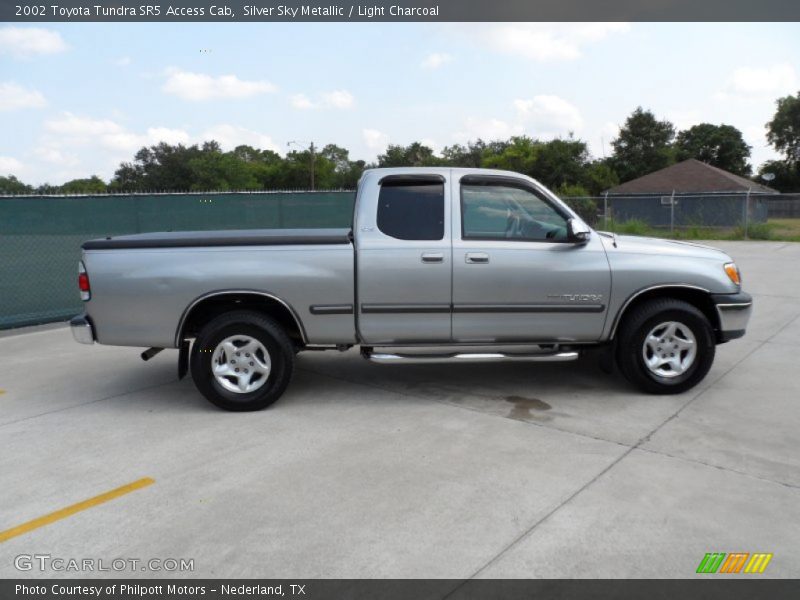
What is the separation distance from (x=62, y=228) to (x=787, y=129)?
7255cm

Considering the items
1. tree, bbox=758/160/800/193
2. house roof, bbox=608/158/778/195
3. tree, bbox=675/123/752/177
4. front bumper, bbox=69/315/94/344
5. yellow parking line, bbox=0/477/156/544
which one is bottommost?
yellow parking line, bbox=0/477/156/544

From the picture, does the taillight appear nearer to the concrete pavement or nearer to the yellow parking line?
the concrete pavement

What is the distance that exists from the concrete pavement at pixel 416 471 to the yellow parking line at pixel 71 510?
0.21ft

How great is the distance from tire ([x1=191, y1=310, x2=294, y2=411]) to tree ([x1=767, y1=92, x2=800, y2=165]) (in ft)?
240

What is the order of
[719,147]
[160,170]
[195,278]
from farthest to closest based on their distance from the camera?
[160,170] < [719,147] < [195,278]

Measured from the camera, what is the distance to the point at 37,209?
9.94 m

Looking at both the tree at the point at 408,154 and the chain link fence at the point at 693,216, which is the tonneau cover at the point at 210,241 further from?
the tree at the point at 408,154

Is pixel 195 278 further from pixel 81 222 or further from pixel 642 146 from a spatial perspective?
pixel 642 146

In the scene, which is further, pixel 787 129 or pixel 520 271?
pixel 787 129

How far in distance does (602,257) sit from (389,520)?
306 cm

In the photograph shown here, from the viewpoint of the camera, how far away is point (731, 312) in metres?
5.86

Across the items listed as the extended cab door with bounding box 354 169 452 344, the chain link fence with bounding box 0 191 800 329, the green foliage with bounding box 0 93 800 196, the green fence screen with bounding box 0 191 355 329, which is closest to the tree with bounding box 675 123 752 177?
the green foliage with bounding box 0 93 800 196

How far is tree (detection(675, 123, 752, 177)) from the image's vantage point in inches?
2798
